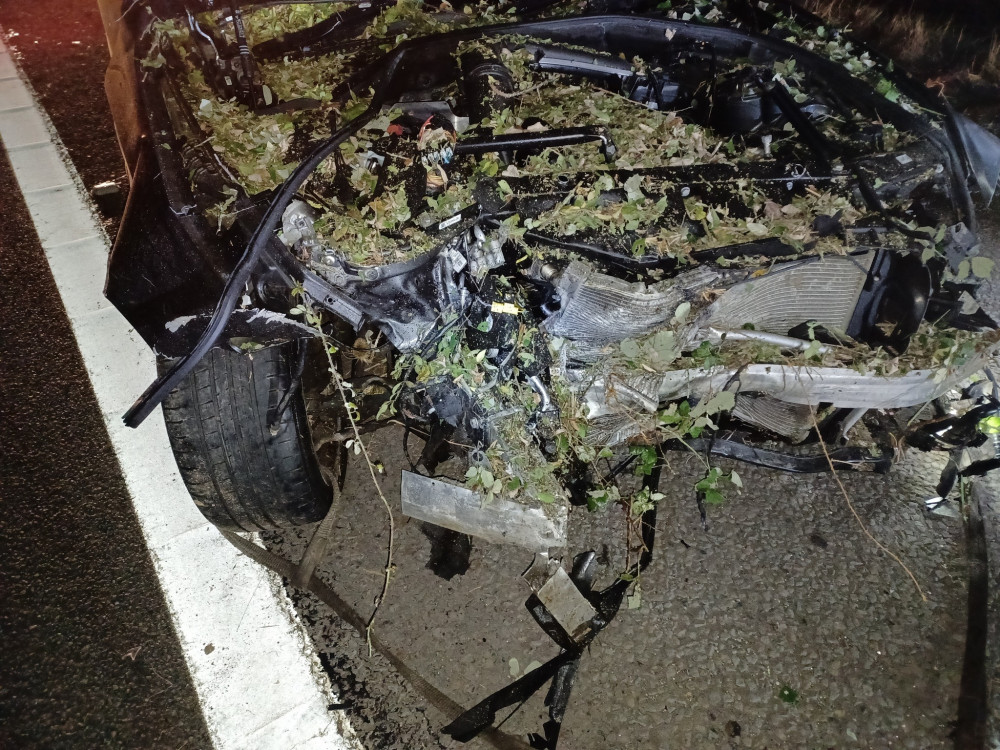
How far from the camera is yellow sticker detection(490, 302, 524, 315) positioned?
1.66 m

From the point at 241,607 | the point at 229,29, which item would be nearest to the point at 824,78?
the point at 229,29

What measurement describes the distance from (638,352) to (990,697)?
67.3 inches

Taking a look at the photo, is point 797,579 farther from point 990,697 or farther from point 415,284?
point 415,284

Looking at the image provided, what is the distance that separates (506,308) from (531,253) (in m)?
0.17

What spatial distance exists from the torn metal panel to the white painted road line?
635 millimetres

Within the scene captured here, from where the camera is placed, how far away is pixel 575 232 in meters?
1.68

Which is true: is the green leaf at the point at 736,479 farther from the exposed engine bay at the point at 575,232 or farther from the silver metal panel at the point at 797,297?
the silver metal panel at the point at 797,297

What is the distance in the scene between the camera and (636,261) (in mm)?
1656

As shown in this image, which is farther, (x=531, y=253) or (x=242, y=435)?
(x=242, y=435)

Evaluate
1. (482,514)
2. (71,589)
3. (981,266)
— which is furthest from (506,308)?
(71,589)

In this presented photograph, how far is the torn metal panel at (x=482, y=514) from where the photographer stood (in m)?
1.89

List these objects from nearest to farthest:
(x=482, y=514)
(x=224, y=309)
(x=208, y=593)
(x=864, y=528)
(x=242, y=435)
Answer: (x=224, y=309) → (x=242, y=435) → (x=482, y=514) → (x=208, y=593) → (x=864, y=528)

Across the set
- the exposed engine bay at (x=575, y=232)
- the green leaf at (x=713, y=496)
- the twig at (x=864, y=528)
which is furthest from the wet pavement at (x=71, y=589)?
the twig at (x=864, y=528)

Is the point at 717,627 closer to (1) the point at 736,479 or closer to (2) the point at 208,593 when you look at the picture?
(1) the point at 736,479
